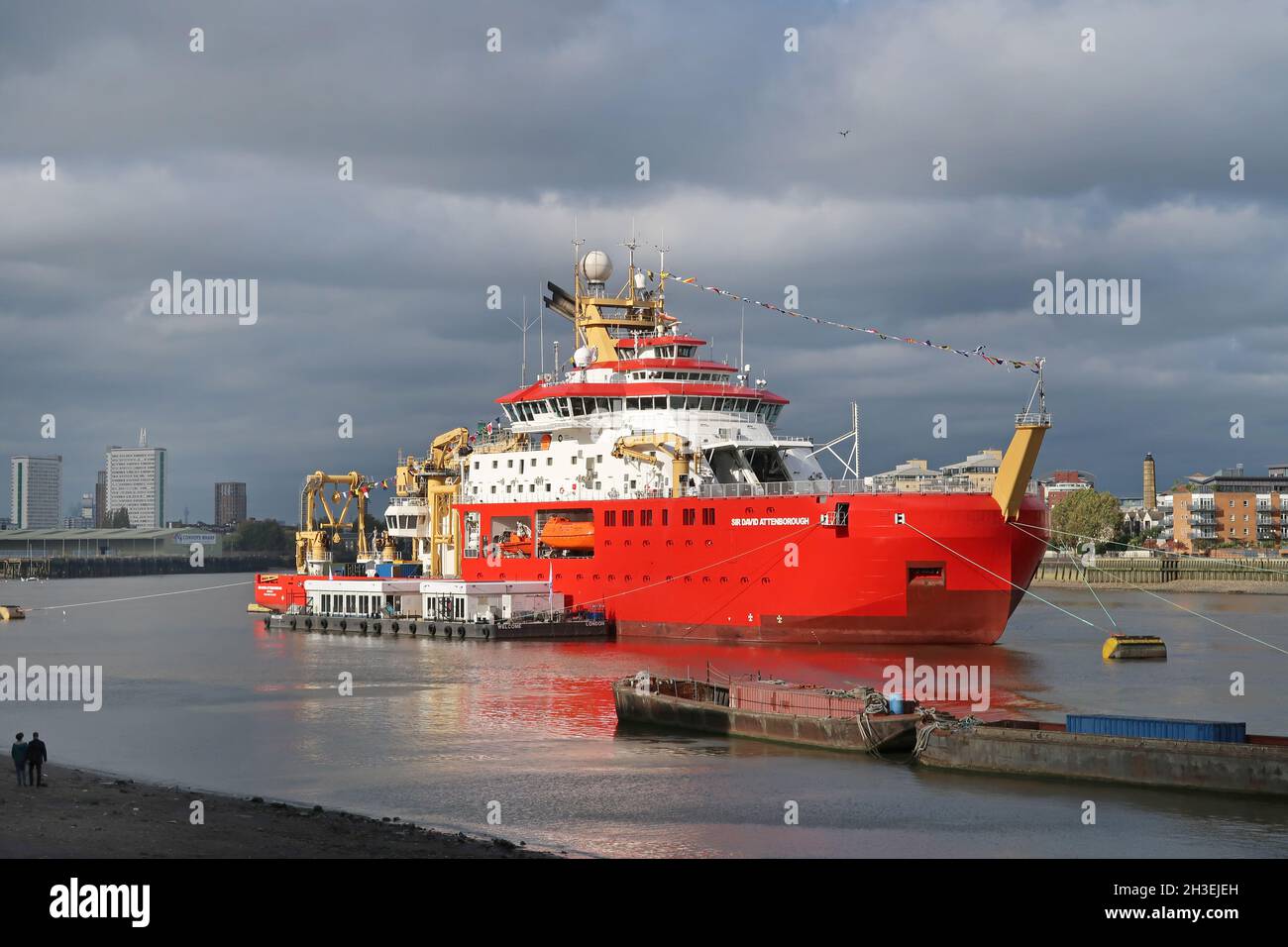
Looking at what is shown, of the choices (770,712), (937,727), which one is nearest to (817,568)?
(770,712)

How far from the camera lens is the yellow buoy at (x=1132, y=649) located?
4441 cm

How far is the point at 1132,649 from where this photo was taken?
4462cm

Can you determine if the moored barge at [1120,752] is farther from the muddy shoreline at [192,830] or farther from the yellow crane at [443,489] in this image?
the yellow crane at [443,489]

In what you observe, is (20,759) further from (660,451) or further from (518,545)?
(518,545)

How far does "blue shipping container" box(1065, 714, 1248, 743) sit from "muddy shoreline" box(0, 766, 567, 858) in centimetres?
1141

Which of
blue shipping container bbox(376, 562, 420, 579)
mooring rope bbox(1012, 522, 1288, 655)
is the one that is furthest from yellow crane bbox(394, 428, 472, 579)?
mooring rope bbox(1012, 522, 1288, 655)

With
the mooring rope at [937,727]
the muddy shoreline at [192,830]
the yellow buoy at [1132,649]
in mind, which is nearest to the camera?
the muddy shoreline at [192,830]

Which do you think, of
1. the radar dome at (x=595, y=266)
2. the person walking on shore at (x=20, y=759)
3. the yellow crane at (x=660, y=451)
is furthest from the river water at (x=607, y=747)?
the radar dome at (x=595, y=266)

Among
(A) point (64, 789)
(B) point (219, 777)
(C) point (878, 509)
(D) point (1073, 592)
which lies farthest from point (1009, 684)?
(D) point (1073, 592)

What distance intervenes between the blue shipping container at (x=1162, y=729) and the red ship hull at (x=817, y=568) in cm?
1641

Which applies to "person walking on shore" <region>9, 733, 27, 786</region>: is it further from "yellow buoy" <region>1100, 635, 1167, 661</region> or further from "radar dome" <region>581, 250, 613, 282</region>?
"radar dome" <region>581, 250, 613, 282</region>

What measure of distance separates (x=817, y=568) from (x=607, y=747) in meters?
16.5

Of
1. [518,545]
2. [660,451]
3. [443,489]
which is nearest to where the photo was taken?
[660,451]
